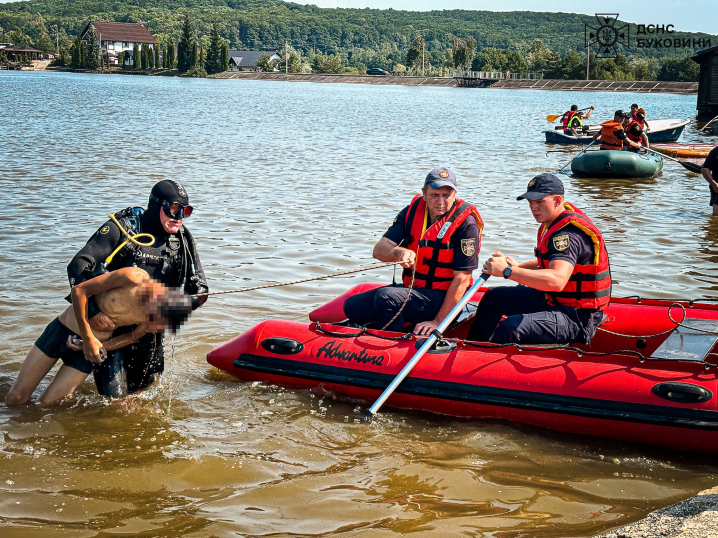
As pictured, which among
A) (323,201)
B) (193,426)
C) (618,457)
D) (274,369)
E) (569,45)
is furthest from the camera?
(569,45)

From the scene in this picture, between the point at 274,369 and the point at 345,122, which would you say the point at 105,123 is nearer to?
the point at 345,122

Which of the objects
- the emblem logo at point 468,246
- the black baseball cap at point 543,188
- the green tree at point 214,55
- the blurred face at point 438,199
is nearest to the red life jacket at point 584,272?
the black baseball cap at point 543,188

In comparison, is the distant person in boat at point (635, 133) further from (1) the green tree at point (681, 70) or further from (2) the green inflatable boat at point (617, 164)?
(1) the green tree at point (681, 70)

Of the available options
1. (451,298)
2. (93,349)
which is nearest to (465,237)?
(451,298)

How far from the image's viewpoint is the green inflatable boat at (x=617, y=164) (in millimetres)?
15047

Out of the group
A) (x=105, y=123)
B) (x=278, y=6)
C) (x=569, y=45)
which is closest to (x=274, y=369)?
(x=105, y=123)

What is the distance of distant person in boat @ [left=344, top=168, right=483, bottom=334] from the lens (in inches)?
202

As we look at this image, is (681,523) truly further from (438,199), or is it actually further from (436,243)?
(438,199)

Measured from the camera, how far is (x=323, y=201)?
12.0 m

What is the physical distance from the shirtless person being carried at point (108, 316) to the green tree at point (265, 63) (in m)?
103

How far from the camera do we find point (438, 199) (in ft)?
16.9

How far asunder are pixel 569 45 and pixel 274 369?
494 ft

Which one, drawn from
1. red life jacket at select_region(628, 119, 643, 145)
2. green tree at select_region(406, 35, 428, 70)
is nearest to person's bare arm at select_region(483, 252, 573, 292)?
red life jacket at select_region(628, 119, 643, 145)

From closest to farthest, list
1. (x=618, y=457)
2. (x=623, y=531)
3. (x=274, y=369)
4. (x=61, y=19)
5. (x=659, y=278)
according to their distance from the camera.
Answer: (x=623, y=531)
(x=618, y=457)
(x=274, y=369)
(x=659, y=278)
(x=61, y=19)
